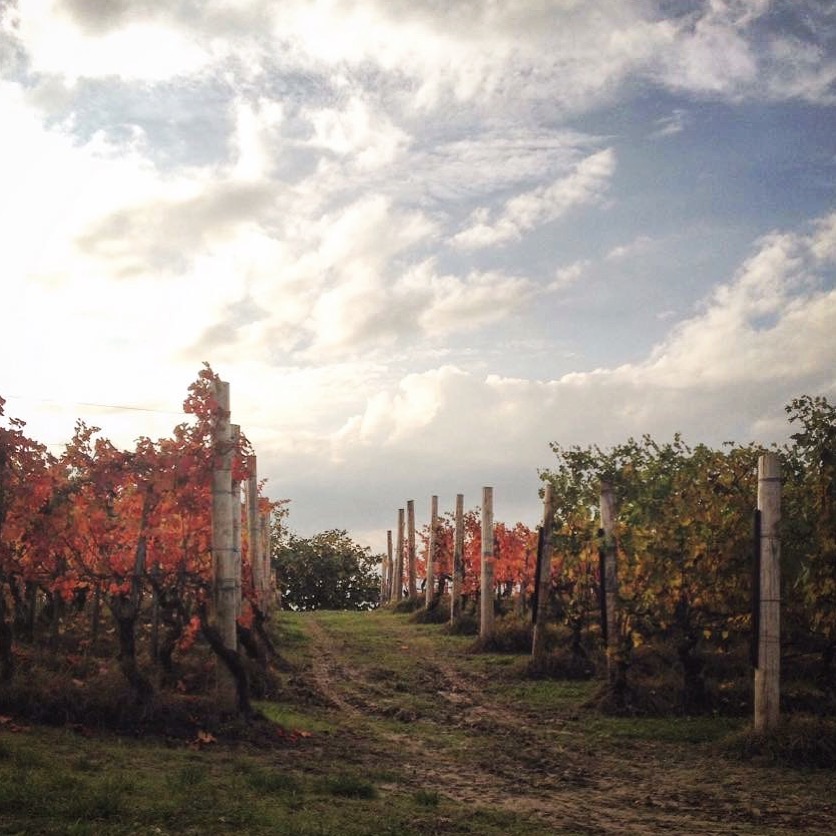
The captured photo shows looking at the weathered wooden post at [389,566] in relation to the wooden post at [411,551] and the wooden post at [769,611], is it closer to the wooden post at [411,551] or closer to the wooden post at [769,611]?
the wooden post at [411,551]

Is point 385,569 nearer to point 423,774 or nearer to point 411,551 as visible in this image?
point 411,551

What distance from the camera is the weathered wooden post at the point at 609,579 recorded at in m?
16.6

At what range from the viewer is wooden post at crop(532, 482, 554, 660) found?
67.9 ft

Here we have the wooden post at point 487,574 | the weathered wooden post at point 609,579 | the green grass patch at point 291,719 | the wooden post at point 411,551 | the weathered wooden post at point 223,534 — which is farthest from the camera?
the wooden post at point 411,551

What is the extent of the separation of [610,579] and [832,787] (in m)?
6.42

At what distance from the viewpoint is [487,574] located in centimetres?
2522

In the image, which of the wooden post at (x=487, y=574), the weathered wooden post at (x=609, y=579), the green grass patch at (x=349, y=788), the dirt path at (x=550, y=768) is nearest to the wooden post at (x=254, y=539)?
the dirt path at (x=550, y=768)

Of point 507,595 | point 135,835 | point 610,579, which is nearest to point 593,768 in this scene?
point 610,579

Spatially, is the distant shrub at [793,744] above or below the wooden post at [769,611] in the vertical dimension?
below

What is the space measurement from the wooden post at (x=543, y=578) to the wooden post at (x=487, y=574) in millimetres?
3083

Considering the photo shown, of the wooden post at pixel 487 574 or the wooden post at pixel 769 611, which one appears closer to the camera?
the wooden post at pixel 769 611

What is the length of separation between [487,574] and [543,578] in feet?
12.5

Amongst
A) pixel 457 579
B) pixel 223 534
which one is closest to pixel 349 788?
pixel 223 534

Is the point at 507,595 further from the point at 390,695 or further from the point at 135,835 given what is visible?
the point at 135,835
